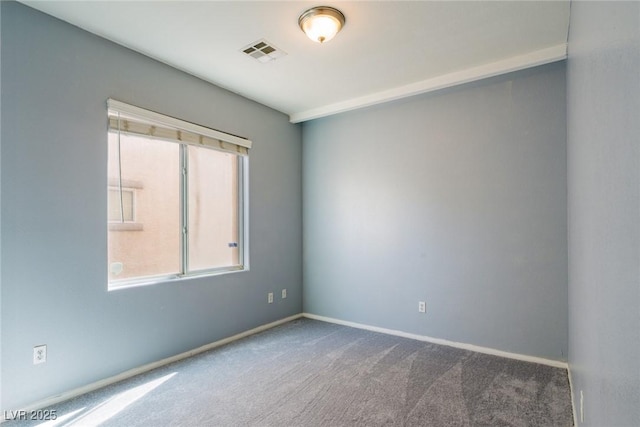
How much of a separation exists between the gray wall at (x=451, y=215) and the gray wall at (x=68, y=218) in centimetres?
170

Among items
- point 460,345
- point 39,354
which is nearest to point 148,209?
point 39,354

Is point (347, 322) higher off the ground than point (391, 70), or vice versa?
point (391, 70)

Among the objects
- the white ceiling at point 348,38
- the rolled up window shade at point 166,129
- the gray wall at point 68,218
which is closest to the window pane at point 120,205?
the gray wall at point 68,218

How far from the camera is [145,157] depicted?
2.90m

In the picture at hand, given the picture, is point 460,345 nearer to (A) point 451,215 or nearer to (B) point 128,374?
(A) point 451,215

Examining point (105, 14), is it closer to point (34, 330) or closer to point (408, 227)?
point (34, 330)

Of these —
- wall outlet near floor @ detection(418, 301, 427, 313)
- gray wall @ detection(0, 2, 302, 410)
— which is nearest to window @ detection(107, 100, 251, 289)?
gray wall @ detection(0, 2, 302, 410)

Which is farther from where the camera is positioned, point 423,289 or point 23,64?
point 423,289

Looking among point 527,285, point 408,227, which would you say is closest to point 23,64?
point 408,227

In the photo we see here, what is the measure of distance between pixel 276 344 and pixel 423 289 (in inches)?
64.7

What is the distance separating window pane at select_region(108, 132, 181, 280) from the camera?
268 centimetres

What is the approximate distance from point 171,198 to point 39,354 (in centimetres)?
150

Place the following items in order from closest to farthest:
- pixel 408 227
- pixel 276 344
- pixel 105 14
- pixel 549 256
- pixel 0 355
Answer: pixel 0 355
pixel 105 14
pixel 549 256
pixel 276 344
pixel 408 227

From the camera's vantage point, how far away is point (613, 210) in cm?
90
